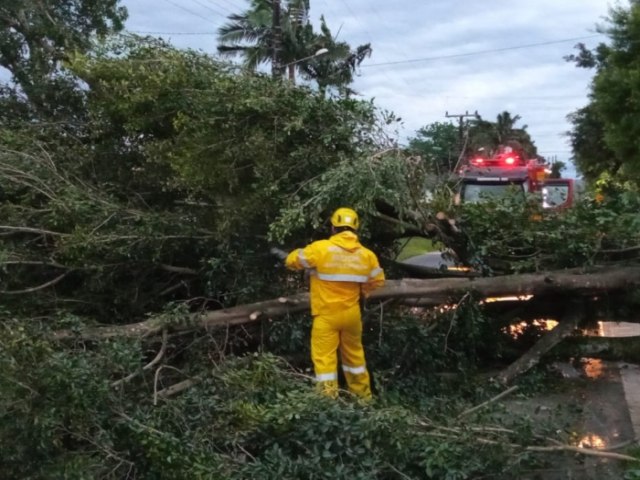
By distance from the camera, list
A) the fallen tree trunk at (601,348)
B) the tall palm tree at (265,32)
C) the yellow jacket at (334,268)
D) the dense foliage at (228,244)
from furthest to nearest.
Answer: the tall palm tree at (265,32), the fallen tree trunk at (601,348), the yellow jacket at (334,268), the dense foliage at (228,244)

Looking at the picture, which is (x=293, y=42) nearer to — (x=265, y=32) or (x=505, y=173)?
(x=265, y=32)

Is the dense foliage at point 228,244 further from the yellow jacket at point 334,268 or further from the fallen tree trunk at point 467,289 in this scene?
the yellow jacket at point 334,268

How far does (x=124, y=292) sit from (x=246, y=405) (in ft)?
7.64

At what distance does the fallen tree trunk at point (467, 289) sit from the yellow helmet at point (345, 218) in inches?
25.2

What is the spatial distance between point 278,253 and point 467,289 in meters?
1.56

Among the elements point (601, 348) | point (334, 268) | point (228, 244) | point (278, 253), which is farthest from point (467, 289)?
point (228, 244)

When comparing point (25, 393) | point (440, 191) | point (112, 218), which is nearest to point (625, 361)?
point (440, 191)

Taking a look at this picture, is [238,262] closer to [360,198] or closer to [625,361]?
[360,198]

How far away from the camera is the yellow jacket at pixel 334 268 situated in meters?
5.60

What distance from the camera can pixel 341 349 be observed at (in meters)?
5.87

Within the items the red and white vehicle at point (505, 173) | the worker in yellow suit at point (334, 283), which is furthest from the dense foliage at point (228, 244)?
the red and white vehicle at point (505, 173)

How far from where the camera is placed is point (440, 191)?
682cm

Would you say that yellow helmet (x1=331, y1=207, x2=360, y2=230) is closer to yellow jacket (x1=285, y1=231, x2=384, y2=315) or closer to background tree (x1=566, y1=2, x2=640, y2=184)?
yellow jacket (x1=285, y1=231, x2=384, y2=315)

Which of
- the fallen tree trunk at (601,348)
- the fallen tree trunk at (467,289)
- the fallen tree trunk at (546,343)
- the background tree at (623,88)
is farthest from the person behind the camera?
the background tree at (623,88)
